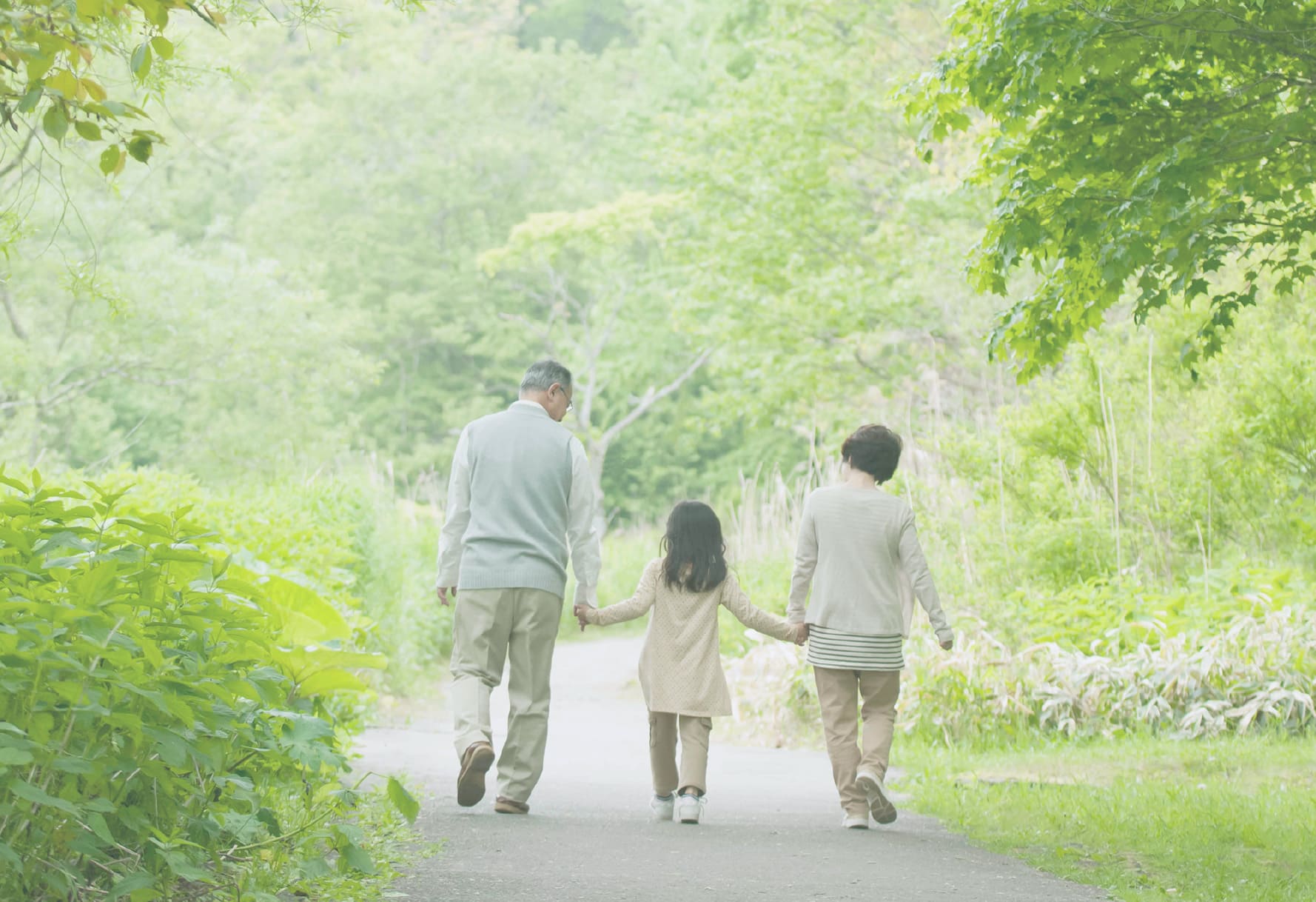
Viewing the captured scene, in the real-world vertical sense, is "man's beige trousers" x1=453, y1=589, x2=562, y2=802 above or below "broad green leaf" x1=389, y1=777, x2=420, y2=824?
above

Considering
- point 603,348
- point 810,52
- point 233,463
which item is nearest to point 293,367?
point 233,463

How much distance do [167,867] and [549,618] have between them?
3.19 metres

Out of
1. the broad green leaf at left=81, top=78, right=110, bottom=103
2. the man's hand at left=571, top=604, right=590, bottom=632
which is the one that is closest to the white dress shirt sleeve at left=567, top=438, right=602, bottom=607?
the man's hand at left=571, top=604, right=590, bottom=632

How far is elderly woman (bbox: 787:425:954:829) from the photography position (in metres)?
6.61

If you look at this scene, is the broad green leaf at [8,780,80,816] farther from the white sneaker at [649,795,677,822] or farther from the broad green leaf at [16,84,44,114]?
the white sneaker at [649,795,677,822]

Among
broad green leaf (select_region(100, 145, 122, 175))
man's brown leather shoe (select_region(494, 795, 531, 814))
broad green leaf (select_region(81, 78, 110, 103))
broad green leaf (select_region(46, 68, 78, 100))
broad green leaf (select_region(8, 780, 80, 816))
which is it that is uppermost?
broad green leaf (select_region(81, 78, 110, 103))

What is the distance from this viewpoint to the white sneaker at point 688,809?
21.3 feet

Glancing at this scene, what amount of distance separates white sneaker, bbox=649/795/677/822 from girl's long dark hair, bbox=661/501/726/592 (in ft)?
3.02

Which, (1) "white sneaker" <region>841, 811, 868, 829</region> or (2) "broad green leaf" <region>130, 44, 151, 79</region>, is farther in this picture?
(1) "white sneaker" <region>841, 811, 868, 829</region>

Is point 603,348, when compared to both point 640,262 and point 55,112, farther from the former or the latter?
point 55,112

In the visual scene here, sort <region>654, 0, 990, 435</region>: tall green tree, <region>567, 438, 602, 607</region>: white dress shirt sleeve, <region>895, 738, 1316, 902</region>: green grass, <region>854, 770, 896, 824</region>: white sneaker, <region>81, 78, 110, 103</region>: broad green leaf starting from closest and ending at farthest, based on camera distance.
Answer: <region>81, 78, 110, 103</region>: broad green leaf < <region>895, 738, 1316, 902</region>: green grass < <region>854, 770, 896, 824</region>: white sneaker < <region>567, 438, 602, 607</region>: white dress shirt sleeve < <region>654, 0, 990, 435</region>: tall green tree

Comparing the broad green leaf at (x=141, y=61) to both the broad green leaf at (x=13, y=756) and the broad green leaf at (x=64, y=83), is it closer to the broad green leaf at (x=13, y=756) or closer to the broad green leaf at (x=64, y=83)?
the broad green leaf at (x=64, y=83)

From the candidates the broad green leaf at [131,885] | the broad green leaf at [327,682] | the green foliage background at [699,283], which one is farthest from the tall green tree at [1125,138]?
the broad green leaf at [131,885]

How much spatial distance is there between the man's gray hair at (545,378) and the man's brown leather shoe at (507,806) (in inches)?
72.0
